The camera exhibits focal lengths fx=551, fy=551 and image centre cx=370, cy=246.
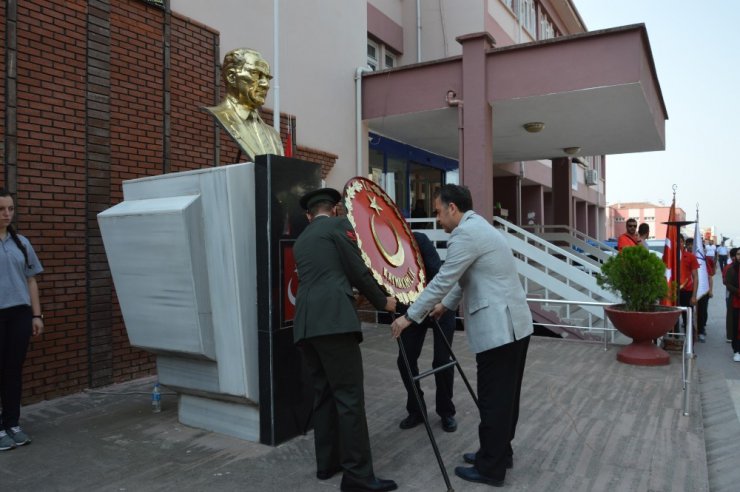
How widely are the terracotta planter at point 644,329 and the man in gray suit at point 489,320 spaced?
13.1ft

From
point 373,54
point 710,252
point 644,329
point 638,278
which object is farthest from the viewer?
point 710,252

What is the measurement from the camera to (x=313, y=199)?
3672 mm

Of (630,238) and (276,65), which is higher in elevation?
(276,65)

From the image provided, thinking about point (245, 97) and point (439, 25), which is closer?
point (245, 97)

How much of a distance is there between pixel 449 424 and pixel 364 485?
1.35 m

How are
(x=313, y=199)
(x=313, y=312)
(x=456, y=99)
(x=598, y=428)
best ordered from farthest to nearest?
1. (x=456, y=99)
2. (x=598, y=428)
3. (x=313, y=199)
4. (x=313, y=312)

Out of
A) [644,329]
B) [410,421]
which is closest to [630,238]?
[644,329]

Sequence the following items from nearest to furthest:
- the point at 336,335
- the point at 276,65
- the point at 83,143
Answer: the point at 336,335
the point at 83,143
the point at 276,65

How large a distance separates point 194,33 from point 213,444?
502 centimetres

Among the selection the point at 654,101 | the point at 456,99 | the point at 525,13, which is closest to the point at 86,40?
the point at 456,99

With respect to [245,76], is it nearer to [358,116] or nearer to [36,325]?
[36,325]

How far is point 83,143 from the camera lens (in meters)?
5.52

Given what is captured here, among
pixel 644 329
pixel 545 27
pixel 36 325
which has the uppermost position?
Answer: pixel 545 27

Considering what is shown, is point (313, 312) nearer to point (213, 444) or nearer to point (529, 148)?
point (213, 444)
